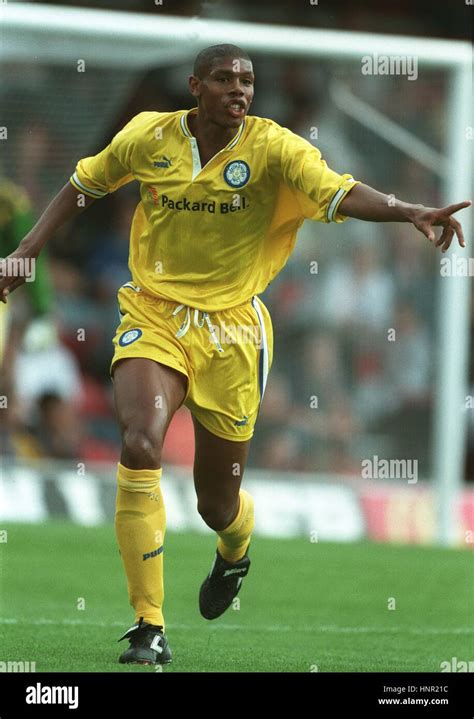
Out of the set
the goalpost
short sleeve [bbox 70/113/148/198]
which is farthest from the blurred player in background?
short sleeve [bbox 70/113/148/198]

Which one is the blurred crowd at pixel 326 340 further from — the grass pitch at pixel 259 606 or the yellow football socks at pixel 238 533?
the yellow football socks at pixel 238 533

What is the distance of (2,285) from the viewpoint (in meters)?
7.57

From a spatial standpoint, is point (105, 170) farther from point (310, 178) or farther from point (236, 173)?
point (310, 178)

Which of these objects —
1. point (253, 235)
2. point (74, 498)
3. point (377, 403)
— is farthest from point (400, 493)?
point (253, 235)

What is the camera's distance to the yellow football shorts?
7402 millimetres

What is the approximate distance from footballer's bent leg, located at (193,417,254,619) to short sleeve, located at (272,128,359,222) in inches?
51.9

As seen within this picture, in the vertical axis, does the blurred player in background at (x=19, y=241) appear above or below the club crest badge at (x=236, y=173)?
above

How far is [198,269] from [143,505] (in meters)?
1.29

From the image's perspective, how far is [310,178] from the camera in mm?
7047

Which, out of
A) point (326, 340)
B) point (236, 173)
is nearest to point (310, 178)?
point (236, 173)

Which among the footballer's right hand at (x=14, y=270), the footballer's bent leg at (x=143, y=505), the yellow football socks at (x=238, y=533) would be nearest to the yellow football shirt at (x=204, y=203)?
the footballer's right hand at (x=14, y=270)

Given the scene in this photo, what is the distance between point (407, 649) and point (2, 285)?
2849mm

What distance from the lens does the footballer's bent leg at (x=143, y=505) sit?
693 centimetres

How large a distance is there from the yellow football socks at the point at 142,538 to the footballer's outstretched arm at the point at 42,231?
3.82 feet
